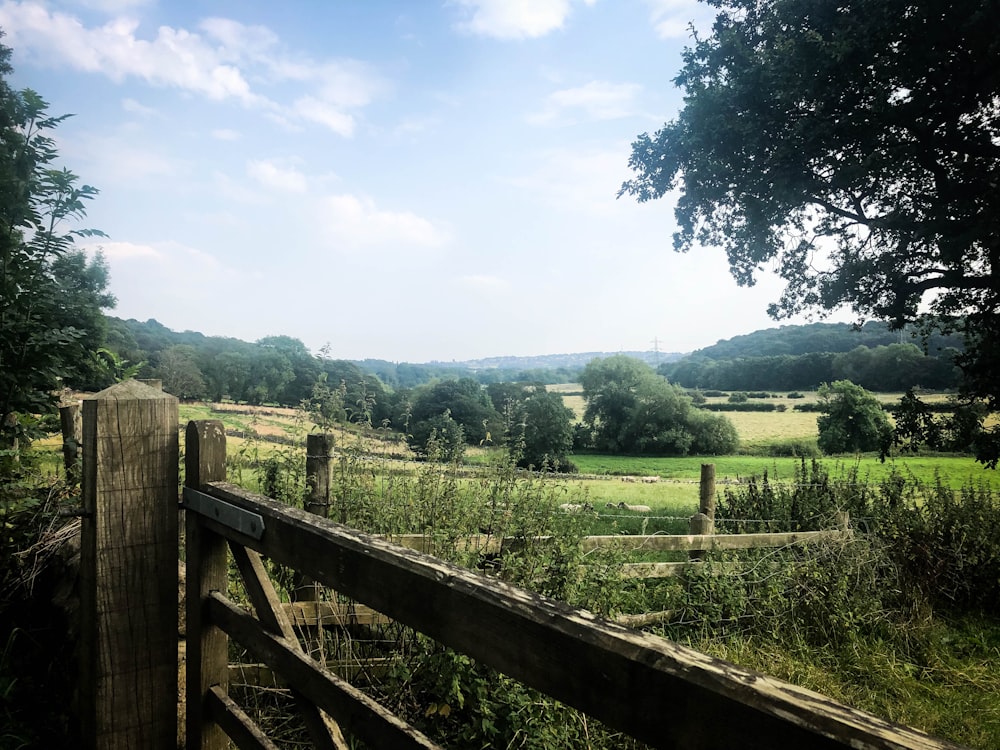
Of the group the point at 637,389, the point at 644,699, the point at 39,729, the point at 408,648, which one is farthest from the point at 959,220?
the point at 637,389

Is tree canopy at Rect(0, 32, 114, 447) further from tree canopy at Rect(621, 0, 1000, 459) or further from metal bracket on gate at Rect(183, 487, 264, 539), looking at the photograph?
tree canopy at Rect(621, 0, 1000, 459)

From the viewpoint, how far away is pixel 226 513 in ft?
6.23

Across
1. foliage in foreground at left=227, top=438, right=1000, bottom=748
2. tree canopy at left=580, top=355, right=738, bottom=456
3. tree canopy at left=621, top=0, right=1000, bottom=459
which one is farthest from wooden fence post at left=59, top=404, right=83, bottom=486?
tree canopy at left=580, top=355, right=738, bottom=456

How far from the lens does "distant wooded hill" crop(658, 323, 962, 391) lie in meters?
13.3

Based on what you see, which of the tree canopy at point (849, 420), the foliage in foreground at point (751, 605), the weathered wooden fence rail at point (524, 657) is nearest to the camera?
the weathered wooden fence rail at point (524, 657)

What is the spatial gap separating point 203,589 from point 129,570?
339 millimetres

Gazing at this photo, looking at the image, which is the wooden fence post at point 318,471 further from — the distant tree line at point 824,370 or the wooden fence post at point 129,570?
the distant tree line at point 824,370

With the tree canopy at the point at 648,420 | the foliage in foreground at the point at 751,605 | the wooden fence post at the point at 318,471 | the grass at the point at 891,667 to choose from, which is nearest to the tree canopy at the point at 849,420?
the tree canopy at the point at 648,420

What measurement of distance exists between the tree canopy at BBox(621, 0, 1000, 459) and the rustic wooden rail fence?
40.1 feet

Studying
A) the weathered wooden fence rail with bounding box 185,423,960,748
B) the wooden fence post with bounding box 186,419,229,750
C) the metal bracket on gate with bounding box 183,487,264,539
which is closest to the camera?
the weathered wooden fence rail with bounding box 185,423,960,748

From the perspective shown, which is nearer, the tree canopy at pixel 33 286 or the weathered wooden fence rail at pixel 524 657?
the weathered wooden fence rail at pixel 524 657

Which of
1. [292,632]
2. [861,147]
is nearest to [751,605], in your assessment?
[292,632]

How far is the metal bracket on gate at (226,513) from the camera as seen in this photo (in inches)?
69.2

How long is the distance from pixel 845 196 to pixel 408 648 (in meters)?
14.4
